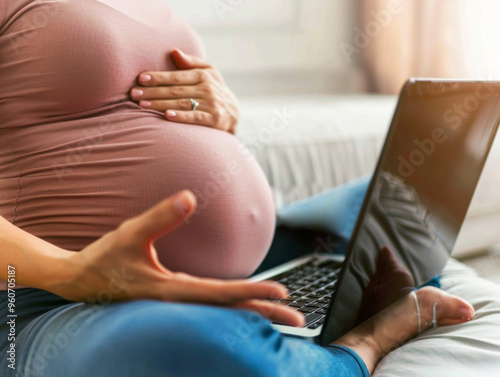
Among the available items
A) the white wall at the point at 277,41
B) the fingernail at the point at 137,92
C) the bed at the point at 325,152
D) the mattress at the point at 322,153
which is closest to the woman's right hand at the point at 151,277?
the fingernail at the point at 137,92

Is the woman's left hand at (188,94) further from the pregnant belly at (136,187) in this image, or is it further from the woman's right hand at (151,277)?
the woman's right hand at (151,277)

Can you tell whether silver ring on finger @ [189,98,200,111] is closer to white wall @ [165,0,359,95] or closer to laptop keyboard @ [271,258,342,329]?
laptop keyboard @ [271,258,342,329]

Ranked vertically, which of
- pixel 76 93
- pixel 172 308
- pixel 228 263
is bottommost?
pixel 228 263

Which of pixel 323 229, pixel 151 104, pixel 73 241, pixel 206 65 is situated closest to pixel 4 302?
pixel 73 241

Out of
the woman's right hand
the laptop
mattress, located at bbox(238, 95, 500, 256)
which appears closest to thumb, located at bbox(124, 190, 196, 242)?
the woman's right hand

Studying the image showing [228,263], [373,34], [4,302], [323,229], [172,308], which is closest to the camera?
[172,308]

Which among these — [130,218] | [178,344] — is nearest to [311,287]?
[130,218]

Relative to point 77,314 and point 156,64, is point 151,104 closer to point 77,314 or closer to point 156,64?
point 156,64

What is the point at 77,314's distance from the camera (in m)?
0.56

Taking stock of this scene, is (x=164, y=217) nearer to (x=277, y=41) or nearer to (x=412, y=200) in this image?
(x=412, y=200)

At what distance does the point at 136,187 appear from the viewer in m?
0.71

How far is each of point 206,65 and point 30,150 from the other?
1.12ft

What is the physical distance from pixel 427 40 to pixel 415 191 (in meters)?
2.21

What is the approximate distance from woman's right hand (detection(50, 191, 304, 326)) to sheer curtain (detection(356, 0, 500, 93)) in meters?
2.37
